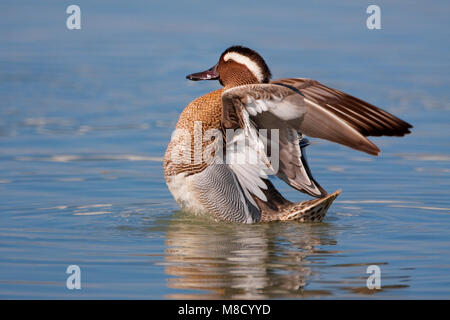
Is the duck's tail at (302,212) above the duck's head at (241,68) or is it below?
below

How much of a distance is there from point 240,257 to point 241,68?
1.82 meters

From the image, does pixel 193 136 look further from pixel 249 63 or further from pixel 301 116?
pixel 301 116

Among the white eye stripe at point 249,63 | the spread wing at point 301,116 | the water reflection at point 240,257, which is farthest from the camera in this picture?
the white eye stripe at point 249,63

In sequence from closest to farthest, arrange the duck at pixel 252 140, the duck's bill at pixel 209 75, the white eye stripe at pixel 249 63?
the duck at pixel 252 140 < the white eye stripe at pixel 249 63 < the duck's bill at pixel 209 75

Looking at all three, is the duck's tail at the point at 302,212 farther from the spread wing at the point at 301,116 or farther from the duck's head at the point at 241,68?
the duck's head at the point at 241,68

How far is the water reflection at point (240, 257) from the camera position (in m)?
5.87

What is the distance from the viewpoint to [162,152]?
10656 millimetres

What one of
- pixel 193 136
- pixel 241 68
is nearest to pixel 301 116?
pixel 241 68

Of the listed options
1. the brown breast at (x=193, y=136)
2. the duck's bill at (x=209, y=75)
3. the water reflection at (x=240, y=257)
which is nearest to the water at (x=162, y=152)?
the water reflection at (x=240, y=257)

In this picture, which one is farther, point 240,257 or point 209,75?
point 209,75

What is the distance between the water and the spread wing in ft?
2.71

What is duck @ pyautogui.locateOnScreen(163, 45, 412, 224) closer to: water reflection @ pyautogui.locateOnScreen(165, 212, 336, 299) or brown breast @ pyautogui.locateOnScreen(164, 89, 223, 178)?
brown breast @ pyautogui.locateOnScreen(164, 89, 223, 178)

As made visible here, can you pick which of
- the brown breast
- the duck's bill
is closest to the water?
the brown breast

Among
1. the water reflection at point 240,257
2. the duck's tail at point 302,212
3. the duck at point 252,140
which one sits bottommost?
the water reflection at point 240,257
